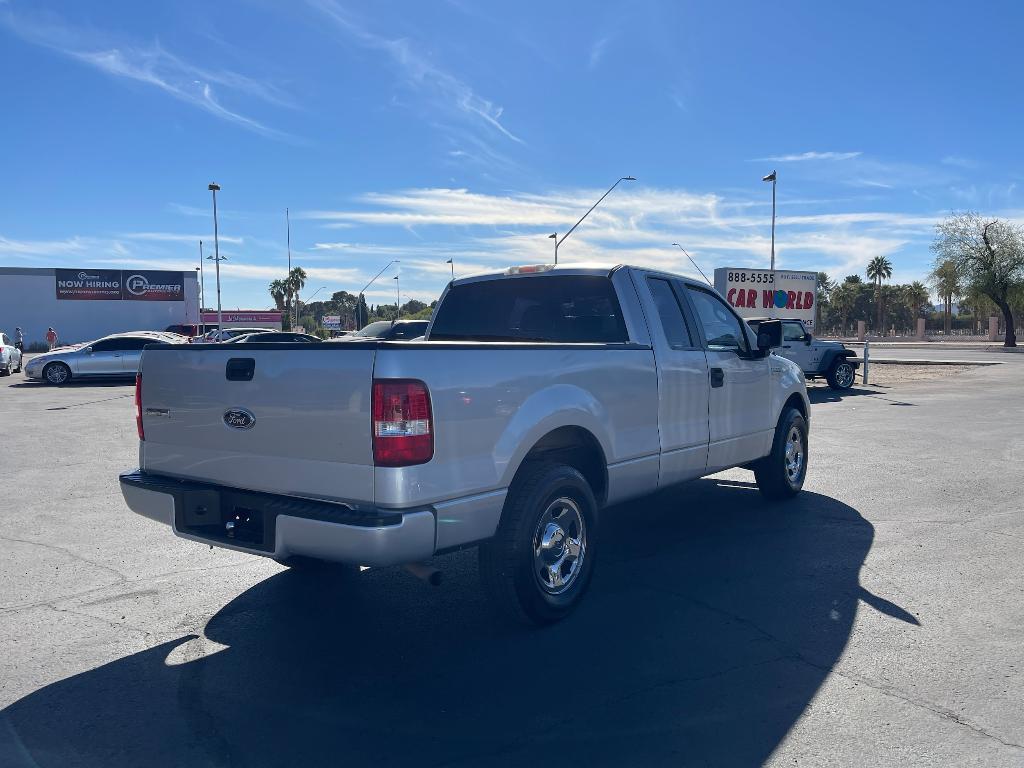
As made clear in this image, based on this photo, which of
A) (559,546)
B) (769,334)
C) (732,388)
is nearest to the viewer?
(559,546)

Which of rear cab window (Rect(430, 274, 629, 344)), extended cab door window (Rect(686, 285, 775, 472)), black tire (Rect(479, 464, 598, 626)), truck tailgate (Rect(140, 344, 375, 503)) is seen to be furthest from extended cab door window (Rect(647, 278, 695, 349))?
truck tailgate (Rect(140, 344, 375, 503))

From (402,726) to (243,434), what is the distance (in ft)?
5.32

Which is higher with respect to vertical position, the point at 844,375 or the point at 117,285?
the point at 117,285

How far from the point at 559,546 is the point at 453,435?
3.86 feet

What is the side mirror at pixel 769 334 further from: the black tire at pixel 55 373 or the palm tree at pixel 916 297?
the palm tree at pixel 916 297

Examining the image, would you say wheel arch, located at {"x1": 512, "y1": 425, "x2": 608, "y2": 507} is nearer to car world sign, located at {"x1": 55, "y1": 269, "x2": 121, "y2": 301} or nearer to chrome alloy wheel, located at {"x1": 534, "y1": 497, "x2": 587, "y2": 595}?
chrome alloy wheel, located at {"x1": 534, "y1": 497, "x2": 587, "y2": 595}

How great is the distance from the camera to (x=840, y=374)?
68.4 ft

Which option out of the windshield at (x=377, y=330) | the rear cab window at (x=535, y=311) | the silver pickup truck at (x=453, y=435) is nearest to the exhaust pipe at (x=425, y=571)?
the silver pickup truck at (x=453, y=435)

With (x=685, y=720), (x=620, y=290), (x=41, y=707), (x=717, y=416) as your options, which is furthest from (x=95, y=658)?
(x=717, y=416)

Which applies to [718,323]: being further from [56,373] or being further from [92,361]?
[56,373]

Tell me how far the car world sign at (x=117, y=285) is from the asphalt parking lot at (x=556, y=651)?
47.4 metres

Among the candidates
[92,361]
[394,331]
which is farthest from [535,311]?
[92,361]

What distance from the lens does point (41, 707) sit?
346 centimetres

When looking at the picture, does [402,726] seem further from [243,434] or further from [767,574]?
[767,574]
